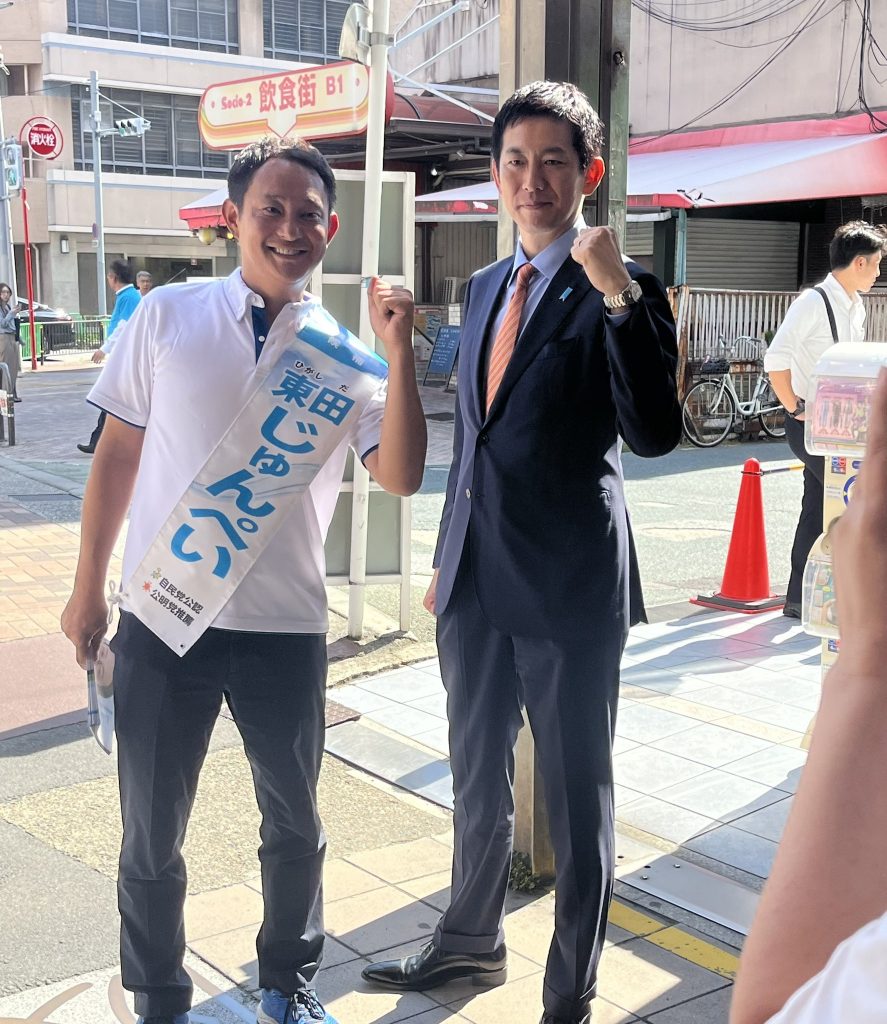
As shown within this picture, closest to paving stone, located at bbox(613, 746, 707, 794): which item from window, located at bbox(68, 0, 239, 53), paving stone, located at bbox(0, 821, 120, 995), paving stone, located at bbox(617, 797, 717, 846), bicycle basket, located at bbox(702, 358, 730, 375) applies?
paving stone, located at bbox(617, 797, 717, 846)

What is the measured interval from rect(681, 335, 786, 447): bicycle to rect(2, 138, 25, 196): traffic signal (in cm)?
1608

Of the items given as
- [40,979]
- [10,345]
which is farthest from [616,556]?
[10,345]

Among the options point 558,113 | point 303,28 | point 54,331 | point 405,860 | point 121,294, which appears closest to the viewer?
point 558,113

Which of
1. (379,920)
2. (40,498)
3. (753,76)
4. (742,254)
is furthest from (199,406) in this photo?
(753,76)

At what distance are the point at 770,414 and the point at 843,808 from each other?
48.2 feet

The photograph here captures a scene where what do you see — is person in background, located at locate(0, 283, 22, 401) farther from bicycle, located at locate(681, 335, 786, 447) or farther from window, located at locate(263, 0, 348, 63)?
window, located at locate(263, 0, 348, 63)

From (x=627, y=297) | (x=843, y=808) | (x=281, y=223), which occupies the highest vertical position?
(x=281, y=223)

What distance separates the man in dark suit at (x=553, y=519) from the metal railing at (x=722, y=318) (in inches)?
461

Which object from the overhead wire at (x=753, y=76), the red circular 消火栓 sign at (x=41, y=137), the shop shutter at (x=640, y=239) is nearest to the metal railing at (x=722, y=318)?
the shop shutter at (x=640, y=239)

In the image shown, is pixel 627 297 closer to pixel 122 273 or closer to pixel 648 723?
pixel 648 723

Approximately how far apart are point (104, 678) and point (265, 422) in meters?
0.68

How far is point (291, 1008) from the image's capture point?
2725mm

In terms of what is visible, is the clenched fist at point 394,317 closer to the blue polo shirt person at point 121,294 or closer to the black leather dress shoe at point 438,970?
the black leather dress shoe at point 438,970

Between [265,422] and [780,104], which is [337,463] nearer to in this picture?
[265,422]
